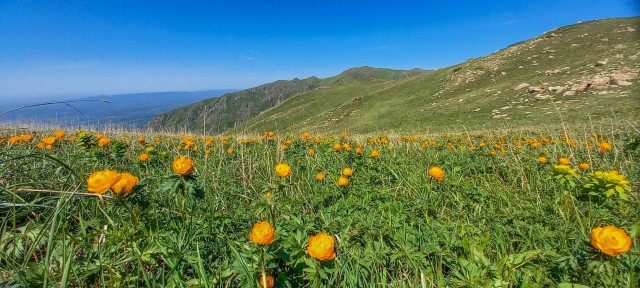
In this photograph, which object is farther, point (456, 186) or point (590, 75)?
point (590, 75)

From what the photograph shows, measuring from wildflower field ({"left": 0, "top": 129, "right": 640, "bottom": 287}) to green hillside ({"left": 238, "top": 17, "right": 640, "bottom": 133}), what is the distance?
13.2 meters

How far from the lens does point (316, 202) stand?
277 cm

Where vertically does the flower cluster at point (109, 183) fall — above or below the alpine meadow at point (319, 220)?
above

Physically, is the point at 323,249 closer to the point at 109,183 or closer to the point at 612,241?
the point at 109,183

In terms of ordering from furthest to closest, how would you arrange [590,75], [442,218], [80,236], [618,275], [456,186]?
[590,75]
[456,186]
[442,218]
[80,236]
[618,275]

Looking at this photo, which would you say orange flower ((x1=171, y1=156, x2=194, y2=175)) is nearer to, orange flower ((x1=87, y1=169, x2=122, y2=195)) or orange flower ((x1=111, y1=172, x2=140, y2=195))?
orange flower ((x1=111, y1=172, x2=140, y2=195))

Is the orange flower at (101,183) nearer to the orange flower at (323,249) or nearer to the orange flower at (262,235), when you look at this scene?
the orange flower at (262,235)

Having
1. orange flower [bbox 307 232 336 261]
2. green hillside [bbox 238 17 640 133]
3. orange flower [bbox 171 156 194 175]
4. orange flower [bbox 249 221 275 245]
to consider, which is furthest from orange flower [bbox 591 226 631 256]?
green hillside [bbox 238 17 640 133]

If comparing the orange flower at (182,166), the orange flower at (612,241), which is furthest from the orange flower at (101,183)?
the orange flower at (612,241)

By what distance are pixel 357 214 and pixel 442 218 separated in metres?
0.81

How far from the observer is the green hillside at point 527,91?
73.9 feet

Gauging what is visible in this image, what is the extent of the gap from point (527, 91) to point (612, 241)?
111ft

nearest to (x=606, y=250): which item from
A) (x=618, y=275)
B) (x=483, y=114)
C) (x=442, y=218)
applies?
(x=618, y=275)

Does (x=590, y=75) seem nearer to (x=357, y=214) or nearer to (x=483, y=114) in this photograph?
(x=483, y=114)
